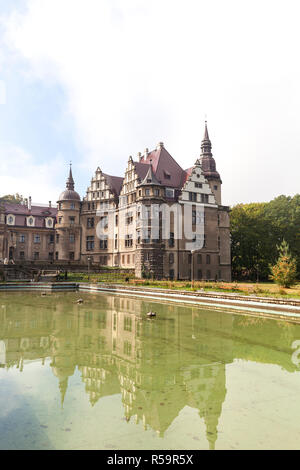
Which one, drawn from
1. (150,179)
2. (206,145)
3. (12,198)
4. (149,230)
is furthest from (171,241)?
(12,198)

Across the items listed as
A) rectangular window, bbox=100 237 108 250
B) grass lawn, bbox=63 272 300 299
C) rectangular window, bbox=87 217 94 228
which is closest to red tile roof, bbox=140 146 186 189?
rectangular window, bbox=87 217 94 228

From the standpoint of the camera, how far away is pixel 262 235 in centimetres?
6606

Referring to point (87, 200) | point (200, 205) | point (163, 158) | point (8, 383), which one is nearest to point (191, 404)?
point (8, 383)

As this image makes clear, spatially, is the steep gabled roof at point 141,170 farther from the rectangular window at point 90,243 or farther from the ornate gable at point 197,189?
the rectangular window at point 90,243

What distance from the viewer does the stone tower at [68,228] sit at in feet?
215

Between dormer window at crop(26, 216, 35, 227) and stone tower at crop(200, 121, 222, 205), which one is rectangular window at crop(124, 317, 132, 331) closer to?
stone tower at crop(200, 121, 222, 205)

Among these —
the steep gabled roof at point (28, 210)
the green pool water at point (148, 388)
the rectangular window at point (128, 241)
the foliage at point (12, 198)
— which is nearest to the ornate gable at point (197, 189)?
the rectangular window at point (128, 241)

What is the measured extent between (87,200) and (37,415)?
61418 millimetres

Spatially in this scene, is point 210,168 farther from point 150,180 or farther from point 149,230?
point 149,230

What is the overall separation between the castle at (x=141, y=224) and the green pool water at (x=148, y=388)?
29.5m

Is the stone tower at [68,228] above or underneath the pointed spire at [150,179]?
underneath

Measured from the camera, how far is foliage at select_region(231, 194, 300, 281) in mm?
64875
